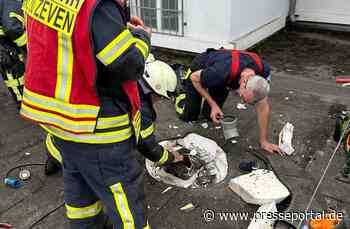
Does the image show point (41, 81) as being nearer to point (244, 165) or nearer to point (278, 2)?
point (244, 165)

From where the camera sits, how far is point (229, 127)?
→ 11.3 feet

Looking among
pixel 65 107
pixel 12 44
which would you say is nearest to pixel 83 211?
pixel 65 107

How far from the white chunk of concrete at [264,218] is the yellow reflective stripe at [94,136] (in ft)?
4.07

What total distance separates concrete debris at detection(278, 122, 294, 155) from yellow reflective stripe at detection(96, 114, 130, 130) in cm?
210

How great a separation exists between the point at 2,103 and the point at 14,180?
6.96ft

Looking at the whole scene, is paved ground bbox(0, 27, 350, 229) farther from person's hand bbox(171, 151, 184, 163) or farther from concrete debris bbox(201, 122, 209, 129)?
person's hand bbox(171, 151, 184, 163)

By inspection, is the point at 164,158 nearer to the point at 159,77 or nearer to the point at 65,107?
the point at 159,77

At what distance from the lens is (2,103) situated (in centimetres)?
474

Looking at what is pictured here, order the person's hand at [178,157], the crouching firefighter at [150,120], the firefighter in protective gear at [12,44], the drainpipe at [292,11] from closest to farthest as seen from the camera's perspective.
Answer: the crouching firefighter at [150,120]
the person's hand at [178,157]
the firefighter in protective gear at [12,44]
the drainpipe at [292,11]

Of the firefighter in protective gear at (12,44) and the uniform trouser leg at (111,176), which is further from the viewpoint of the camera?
the firefighter in protective gear at (12,44)

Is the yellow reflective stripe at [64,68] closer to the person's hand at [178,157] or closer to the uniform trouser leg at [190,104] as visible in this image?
the person's hand at [178,157]

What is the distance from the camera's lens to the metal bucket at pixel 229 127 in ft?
11.3

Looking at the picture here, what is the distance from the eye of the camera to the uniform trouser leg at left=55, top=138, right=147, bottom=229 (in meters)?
1.78

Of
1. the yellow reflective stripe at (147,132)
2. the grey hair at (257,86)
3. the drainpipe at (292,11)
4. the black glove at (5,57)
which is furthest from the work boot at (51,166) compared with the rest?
the drainpipe at (292,11)
